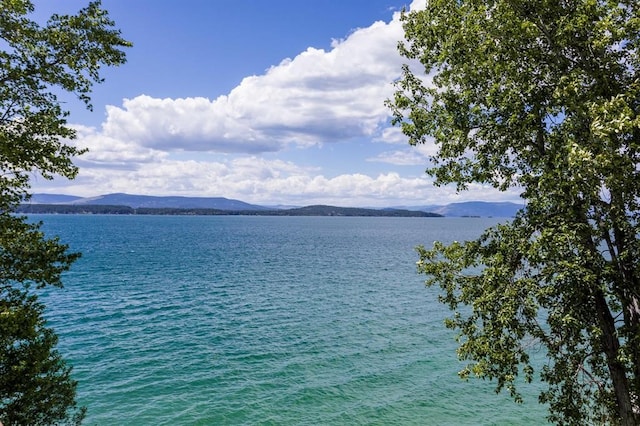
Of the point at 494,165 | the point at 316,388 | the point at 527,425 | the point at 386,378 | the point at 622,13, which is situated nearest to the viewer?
the point at 622,13

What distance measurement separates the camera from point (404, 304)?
5019cm

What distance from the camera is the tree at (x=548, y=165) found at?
10.5 m

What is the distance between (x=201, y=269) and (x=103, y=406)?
54.7 meters

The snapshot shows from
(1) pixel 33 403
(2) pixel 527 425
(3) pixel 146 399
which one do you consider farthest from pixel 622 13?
(3) pixel 146 399

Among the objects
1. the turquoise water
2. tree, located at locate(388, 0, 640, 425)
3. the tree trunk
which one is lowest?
the turquoise water

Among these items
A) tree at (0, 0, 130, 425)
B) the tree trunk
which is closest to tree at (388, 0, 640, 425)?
the tree trunk

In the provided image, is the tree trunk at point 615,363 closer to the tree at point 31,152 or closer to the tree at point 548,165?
the tree at point 548,165

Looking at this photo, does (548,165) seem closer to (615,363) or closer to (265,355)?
(615,363)

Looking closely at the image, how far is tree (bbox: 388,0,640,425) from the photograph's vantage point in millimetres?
10523

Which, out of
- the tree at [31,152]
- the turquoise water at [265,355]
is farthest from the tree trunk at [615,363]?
the tree at [31,152]

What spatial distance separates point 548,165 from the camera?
11719mm

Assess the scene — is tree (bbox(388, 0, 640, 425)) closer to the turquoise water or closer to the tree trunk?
the tree trunk

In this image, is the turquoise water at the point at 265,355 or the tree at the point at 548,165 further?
the turquoise water at the point at 265,355

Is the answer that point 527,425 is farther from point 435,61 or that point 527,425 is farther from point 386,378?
point 435,61
